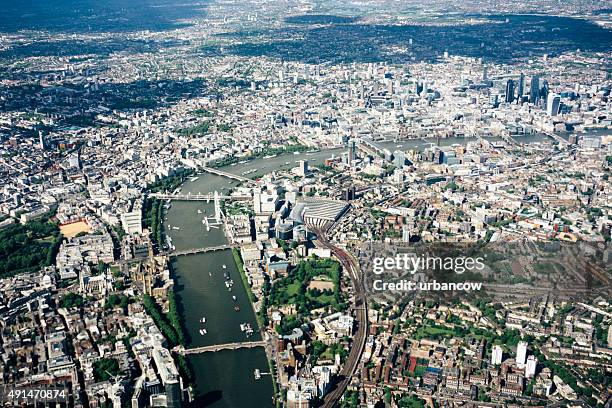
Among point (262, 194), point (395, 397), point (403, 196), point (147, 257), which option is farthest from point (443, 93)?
point (395, 397)

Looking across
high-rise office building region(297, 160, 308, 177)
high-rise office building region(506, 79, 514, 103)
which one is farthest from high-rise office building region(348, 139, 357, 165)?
high-rise office building region(506, 79, 514, 103)

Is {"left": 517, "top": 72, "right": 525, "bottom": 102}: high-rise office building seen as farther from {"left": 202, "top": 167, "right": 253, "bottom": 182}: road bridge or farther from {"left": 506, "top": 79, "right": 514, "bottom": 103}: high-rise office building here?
{"left": 202, "top": 167, "right": 253, "bottom": 182}: road bridge

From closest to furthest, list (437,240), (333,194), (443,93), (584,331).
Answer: (584,331)
(437,240)
(333,194)
(443,93)

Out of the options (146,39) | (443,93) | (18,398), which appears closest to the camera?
(18,398)

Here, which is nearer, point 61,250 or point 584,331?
point 584,331

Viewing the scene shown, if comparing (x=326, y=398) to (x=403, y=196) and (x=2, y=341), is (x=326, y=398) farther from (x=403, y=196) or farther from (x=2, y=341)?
(x=403, y=196)

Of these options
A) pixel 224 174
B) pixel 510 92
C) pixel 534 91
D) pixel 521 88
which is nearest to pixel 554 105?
pixel 534 91
